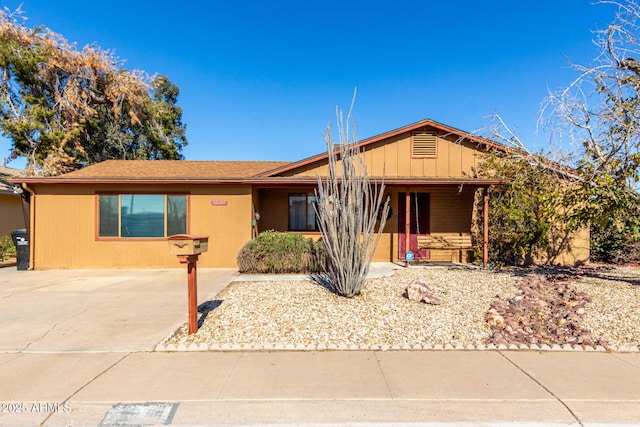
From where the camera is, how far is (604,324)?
199 inches

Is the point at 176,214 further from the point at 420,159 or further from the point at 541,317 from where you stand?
the point at 541,317

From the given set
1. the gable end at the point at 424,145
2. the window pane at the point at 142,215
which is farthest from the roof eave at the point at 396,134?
the window pane at the point at 142,215

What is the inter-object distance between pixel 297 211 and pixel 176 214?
3.86 m

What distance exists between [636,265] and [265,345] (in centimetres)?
1232

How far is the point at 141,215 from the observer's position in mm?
10273

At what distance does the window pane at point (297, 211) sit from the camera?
11.9m

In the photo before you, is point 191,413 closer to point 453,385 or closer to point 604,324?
point 453,385

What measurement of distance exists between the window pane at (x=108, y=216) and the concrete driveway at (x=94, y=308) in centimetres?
140

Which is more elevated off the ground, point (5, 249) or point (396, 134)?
point (396, 134)

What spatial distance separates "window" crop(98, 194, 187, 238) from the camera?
10.2 meters

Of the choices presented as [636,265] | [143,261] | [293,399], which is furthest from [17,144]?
[636,265]

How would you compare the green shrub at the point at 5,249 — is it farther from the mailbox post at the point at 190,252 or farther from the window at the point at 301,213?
the mailbox post at the point at 190,252

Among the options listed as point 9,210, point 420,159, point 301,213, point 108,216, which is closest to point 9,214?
point 9,210

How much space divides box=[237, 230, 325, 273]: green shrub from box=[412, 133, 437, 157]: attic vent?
4.86 meters
